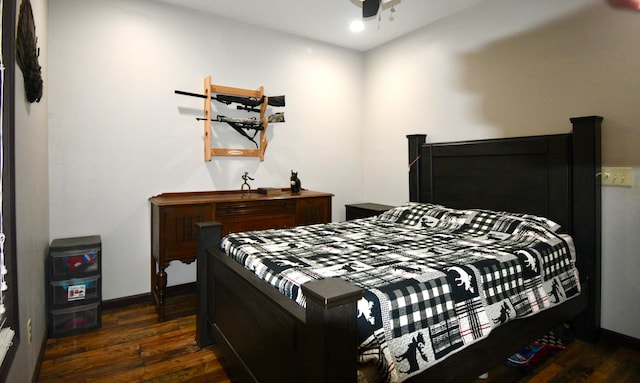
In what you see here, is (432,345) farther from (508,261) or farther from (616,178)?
(616,178)

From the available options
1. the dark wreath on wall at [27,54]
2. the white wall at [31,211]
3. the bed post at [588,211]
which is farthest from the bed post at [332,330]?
the bed post at [588,211]

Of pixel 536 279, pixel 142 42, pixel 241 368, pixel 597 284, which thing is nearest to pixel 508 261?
pixel 536 279

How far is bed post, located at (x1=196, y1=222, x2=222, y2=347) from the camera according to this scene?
2.26 m

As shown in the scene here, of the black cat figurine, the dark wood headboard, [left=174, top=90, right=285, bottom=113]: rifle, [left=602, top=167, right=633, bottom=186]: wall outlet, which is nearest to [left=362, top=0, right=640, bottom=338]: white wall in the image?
[left=602, top=167, right=633, bottom=186]: wall outlet

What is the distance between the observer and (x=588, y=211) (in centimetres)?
240

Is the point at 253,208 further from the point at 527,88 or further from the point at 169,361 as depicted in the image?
the point at 527,88

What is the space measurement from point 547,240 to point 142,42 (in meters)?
3.54

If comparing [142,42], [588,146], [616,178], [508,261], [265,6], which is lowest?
[508,261]

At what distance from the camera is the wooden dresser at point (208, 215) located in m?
2.79

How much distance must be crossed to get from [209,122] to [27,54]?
1575 mm

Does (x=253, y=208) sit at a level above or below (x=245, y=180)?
below

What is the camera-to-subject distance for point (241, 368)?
1755 millimetres

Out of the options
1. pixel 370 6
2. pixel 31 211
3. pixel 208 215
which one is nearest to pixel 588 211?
pixel 370 6

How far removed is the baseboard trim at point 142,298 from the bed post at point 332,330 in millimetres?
2560
